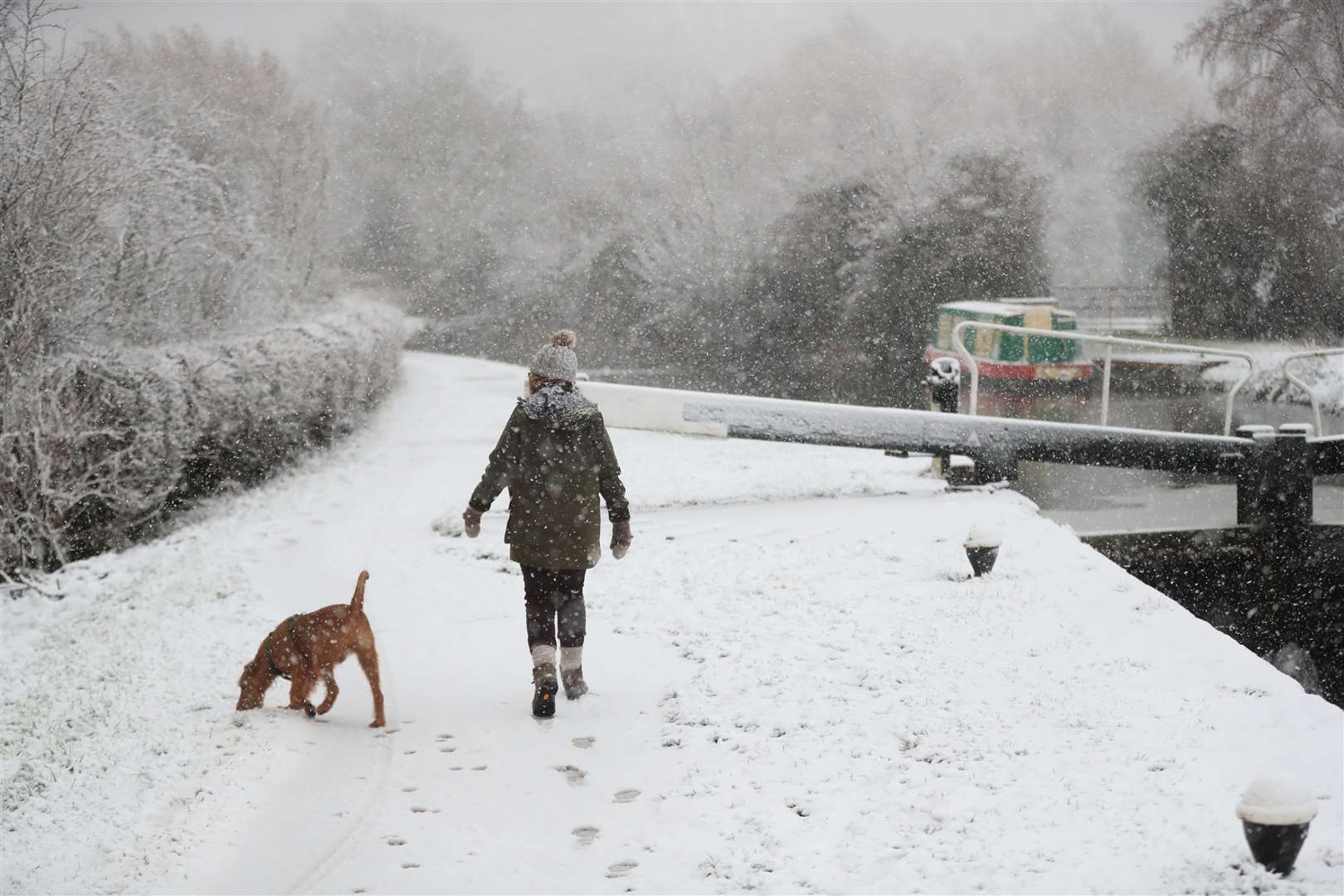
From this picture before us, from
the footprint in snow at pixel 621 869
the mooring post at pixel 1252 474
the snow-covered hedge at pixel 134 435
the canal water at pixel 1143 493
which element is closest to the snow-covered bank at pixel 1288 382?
the canal water at pixel 1143 493

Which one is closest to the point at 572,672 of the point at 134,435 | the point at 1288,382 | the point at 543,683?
the point at 543,683

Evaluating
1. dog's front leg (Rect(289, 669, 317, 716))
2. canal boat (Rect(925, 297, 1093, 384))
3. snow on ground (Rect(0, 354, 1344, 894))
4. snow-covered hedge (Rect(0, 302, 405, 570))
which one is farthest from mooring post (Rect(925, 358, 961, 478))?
canal boat (Rect(925, 297, 1093, 384))

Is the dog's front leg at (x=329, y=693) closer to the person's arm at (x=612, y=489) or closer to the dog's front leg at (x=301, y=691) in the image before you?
A: the dog's front leg at (x=301, y=691)

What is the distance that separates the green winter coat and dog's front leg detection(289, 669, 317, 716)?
1078 mm

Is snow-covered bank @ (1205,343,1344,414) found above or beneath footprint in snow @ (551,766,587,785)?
above

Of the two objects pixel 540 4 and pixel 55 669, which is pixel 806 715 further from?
pixel 540 4

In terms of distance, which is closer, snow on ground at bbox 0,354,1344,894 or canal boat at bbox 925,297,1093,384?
snow on ground at bbox 0,354,1344,894

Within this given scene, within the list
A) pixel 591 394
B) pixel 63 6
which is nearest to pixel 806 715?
pixel 591 394

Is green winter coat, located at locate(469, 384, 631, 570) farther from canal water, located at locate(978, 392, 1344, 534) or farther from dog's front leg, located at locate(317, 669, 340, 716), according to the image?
canal water, located at locate(978, 392, 1344, 534)

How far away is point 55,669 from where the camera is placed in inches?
287

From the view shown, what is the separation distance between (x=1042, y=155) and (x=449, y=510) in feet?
78.5

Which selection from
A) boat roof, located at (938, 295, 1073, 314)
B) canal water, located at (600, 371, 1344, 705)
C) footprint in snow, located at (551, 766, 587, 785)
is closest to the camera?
footprint in snow, located at (551, 766, 587, 785)

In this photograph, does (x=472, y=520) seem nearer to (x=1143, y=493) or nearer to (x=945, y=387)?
(x=945, y=387)

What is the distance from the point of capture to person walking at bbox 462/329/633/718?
16.4ft
